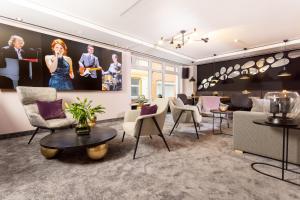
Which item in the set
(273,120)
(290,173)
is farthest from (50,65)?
(290,173)

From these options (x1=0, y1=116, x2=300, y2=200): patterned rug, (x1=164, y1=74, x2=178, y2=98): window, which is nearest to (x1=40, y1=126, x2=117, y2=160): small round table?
(x1=0, y1=116, x2=300, y2=200): patterned rug

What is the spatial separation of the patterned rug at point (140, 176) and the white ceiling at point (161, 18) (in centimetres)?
268

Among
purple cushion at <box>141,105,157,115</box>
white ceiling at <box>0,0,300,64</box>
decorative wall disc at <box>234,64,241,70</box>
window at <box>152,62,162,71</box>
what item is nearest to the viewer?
purple cushion at <box>141,105,157,115</box>

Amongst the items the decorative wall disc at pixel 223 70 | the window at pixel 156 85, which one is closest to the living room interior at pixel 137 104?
the window at pixel 156 85

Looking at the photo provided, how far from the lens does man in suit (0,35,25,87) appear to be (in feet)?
11.0

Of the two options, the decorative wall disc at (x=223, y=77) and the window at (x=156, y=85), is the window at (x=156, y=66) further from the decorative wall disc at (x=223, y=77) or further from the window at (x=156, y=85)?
the decorative wall disc at (x=223, y=77)

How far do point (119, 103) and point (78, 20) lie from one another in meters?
2.78

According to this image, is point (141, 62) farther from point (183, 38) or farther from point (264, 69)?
point (264, 69)

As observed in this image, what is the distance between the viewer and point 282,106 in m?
1.78

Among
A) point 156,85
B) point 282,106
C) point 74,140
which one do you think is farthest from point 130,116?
point 156,85

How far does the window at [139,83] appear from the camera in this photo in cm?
648

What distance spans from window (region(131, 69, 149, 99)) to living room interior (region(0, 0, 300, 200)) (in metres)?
0.04

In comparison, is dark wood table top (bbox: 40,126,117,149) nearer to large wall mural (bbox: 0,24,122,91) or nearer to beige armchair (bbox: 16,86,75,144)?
beige armchair (bbox: 16,86,75,144)

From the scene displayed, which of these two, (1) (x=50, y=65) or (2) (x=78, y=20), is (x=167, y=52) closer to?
(2) (x=78, y=20)
